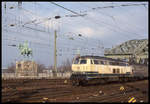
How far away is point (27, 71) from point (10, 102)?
34.5 metres

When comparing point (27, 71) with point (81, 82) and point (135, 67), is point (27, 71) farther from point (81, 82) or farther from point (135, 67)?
point (81, 82)

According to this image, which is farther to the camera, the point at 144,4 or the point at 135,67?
the point at 135,67

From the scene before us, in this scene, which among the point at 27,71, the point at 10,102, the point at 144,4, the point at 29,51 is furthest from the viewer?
the point at 29,51

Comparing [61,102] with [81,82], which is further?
[81,82]

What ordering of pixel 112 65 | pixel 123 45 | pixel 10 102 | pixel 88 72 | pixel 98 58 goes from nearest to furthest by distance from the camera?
pixel 10 102, pixel 88 72, pixel 98 58, pixel 112 65, pixel 123 45

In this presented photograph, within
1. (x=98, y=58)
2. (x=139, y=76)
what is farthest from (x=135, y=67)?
(x=98, y=58)

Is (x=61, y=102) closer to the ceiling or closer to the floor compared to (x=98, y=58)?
closer to the floor

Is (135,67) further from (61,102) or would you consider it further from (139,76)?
(61,102)

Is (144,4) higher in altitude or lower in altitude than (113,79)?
higher

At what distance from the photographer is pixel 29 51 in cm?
5353

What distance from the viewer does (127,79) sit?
31.8 metres

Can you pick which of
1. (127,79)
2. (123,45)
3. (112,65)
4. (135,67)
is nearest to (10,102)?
(112,65)

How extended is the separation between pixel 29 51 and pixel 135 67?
89.6ft

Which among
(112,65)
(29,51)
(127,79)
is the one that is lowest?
(127,79)
